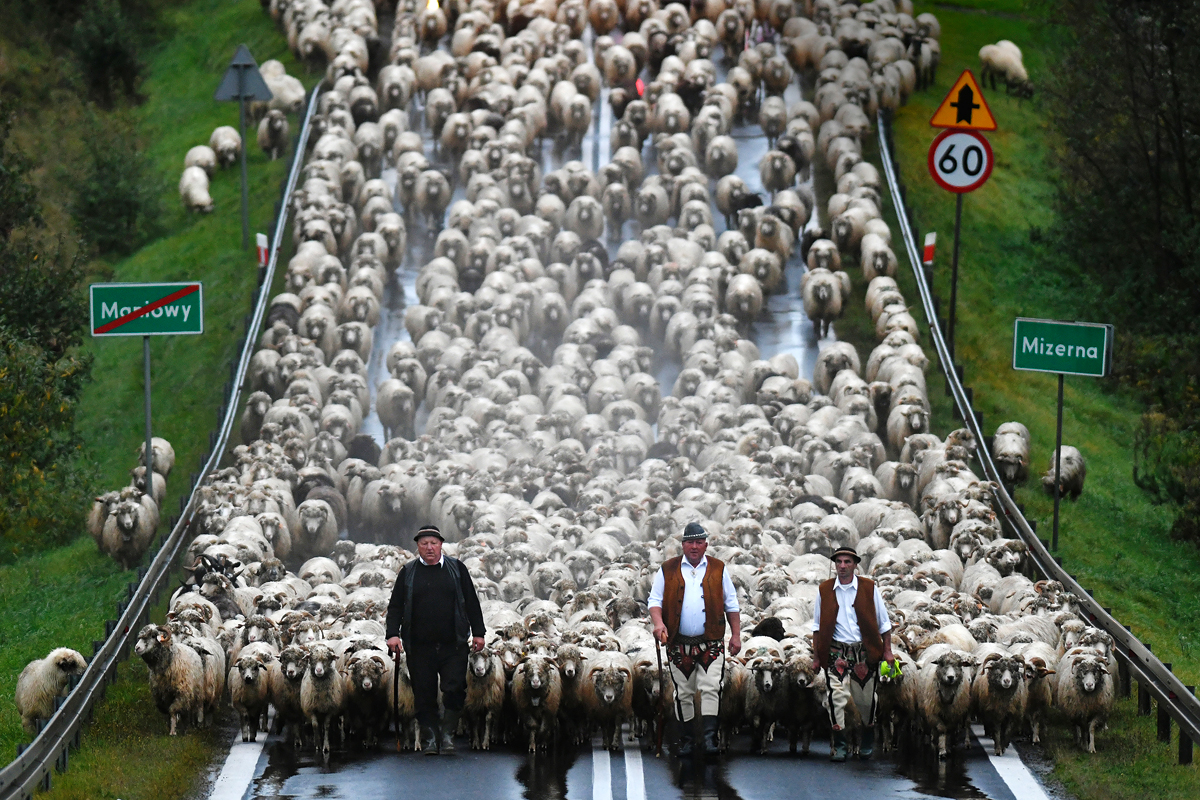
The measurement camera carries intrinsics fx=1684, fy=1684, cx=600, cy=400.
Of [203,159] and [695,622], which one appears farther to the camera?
[203,159]

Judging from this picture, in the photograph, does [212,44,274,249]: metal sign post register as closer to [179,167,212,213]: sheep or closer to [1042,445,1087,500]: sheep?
[179,167,212,213]: sheep

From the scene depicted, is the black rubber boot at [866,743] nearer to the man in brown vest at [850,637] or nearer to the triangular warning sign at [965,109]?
the man in brown vest at [850,637]

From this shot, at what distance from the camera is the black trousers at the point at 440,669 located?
11961mm

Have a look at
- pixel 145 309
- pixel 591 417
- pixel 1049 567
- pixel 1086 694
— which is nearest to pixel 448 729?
pixel 1086 694

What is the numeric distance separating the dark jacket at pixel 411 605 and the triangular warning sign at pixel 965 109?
1245 cm

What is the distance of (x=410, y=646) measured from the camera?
12.0 meters

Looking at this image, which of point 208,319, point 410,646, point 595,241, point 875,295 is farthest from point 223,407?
point 410,646

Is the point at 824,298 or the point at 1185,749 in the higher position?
the point at 824,298

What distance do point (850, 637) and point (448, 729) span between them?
295 centimetres

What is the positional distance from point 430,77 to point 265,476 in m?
15.6

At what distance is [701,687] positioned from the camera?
38.4ft

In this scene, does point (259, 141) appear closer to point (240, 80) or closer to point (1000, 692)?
point (240, 80)

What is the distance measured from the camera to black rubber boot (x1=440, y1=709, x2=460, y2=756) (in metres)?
12.1

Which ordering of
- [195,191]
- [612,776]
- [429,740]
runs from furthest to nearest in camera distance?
[195,191] < [429,740] < [612,776]
